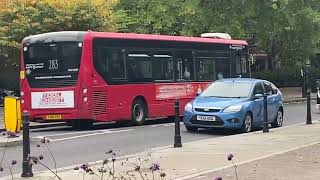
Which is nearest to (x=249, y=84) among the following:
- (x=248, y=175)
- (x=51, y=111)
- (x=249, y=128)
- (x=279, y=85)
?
(x=249, y=128)

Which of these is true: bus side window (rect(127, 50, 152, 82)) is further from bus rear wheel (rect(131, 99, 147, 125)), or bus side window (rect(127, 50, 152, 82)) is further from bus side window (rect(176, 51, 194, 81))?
bus side window (rect(176, 51, 194, 81))

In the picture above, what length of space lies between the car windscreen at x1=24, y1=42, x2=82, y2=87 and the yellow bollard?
2.97 metres

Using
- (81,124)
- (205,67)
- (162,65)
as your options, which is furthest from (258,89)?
(81,124)

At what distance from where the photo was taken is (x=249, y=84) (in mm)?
18219

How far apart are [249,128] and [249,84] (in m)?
1.45

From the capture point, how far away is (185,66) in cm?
2292

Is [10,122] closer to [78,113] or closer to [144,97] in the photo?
[78,113]

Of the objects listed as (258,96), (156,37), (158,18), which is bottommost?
(258,96)

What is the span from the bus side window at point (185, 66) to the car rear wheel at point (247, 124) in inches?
217

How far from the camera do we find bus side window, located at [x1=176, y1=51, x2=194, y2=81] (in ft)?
74.2

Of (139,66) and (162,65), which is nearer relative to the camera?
(139,66)

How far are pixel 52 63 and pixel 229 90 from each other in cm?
552

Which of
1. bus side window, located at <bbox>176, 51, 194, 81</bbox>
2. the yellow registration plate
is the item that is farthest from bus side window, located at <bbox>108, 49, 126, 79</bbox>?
bus side window, located at <bbox>176, 51, 194, 81</bbox>

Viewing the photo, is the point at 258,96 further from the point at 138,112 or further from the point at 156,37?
the point at 156,37
